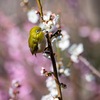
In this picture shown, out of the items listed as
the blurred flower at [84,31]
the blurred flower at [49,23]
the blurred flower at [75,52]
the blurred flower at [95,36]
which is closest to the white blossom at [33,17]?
the blurred flower at [49,23]

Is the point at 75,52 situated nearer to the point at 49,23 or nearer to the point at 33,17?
the point at 33,17

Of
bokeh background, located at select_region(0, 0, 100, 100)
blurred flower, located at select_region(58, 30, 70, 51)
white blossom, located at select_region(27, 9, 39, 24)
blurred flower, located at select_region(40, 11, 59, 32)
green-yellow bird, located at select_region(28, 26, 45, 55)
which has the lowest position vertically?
green-yellow bird, located at select_region(28, 26, 45, 55)

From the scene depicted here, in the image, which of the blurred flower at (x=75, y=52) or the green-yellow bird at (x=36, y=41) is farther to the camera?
the blurred flower at (x=75, y=52)

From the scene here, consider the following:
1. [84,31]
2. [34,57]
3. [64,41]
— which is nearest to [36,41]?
[64,41]

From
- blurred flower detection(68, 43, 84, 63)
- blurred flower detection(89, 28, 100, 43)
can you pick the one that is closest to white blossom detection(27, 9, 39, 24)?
blurred flower detection(68, 43, 84, 63)

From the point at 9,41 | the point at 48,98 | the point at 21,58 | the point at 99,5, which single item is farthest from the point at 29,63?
the point at 48,98

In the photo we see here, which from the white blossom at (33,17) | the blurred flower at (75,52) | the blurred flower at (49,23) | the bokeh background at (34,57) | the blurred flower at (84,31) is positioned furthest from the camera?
the blurred flower at (84,31)

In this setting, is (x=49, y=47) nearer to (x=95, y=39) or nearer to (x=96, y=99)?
(x=96, y=99)

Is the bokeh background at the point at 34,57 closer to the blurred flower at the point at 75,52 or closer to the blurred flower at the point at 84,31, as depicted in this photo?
the blurred flower at the point at 84,31

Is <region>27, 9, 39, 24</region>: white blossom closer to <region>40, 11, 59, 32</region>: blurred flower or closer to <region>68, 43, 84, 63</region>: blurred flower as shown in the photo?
<region>40, 11, 59, 32</region>: blurred flower
